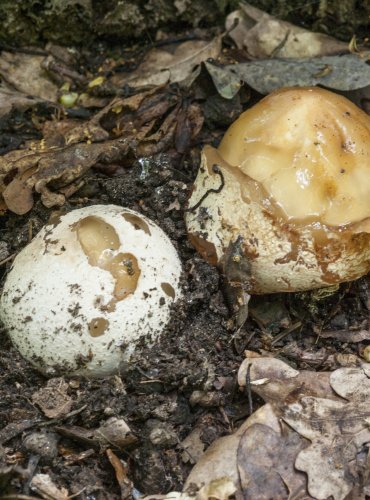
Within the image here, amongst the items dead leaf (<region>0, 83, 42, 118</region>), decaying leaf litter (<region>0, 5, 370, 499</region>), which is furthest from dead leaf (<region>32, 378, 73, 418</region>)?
dead leaf (<region>0, 83, 42, 118</region>)

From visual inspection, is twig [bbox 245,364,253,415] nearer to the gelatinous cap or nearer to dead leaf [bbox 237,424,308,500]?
dead leaf [bbox 237,424,308,500]

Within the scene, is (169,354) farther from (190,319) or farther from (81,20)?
(81,20)

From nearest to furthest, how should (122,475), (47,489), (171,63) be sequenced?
(47,489) → (122,475) → (171,63)

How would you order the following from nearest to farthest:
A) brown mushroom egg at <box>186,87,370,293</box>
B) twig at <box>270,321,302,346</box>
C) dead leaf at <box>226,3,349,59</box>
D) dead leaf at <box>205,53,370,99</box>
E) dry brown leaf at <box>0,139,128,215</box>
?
1. brown mushroom egg at <box>186,87,370,293</box>
2. twig at <box>270,321,302,346</box>
3. dry brown leaf at <box>0,139,128,215</box>
4. dead leaf at <box>205,53,370,99</box>
5. dead leaf at <box>226,3,349,59</box>

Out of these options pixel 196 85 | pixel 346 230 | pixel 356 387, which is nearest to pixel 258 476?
pixel 356 387

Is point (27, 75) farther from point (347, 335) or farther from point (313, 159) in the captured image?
point (347, 335)

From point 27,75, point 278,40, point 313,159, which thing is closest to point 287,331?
point 313,159
